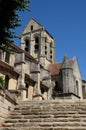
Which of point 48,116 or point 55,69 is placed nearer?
point 48,116

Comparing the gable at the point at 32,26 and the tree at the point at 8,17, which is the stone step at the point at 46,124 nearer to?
the tree at the point at 8,17

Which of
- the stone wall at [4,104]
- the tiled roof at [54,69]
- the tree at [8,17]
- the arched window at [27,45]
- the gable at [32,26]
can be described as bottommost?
the stone wall at [4,104]

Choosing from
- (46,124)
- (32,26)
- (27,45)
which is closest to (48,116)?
(46,124)

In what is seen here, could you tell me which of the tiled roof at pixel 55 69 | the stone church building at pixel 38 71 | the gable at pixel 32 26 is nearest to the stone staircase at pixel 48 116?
the stone church building at pixel 38 71

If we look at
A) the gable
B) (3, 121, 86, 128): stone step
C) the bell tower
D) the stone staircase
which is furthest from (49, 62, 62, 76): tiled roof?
(3, 121, 86, 128): stone step

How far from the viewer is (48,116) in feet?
39.3

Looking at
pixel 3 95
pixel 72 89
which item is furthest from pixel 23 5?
pixel 72 89

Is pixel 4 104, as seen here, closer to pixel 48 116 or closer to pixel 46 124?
pixel 48 116

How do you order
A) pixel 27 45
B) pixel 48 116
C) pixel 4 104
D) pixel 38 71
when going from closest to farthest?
pixel 48 116, pixel 4 104, pixel 38 71, pixel 27 45

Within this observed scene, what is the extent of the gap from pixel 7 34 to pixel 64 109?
5.41 metres

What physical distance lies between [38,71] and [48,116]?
1708cm

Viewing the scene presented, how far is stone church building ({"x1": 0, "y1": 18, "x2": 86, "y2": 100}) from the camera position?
24631mm

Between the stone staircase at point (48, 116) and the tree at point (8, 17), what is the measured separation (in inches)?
154

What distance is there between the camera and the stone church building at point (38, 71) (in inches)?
970
